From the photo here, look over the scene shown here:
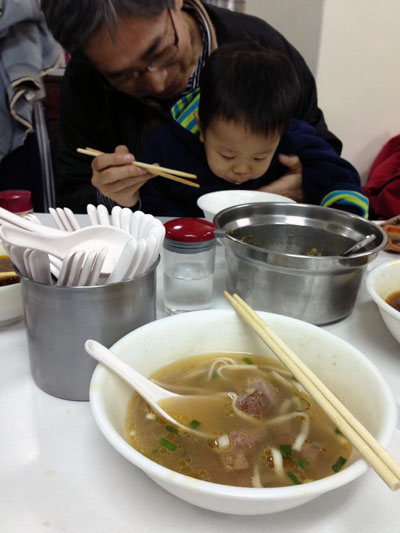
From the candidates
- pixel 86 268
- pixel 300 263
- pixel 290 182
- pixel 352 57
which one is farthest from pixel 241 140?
pixel 352 57

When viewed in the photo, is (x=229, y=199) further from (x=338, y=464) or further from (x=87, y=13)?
(x=338, y=464)

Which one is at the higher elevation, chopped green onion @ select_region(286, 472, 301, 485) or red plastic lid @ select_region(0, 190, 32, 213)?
red plastic lid @ select_region(0, 190, 32, 213)

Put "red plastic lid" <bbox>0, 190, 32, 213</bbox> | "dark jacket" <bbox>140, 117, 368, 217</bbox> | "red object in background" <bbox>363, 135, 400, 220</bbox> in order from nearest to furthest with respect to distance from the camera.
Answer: "red plastic lid" <bbox>0, 190, 32, 213</bbox> → "dark jacket" <bbox>140, 117, 368, 217</bbox> → "red object in background" <bbox>363, 135, 400, 220</bbox>

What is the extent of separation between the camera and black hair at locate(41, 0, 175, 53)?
4.89 ft

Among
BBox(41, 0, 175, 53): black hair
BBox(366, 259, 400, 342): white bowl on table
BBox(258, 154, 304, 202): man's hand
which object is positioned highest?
BBox(41, 0, 175, 53): black hair

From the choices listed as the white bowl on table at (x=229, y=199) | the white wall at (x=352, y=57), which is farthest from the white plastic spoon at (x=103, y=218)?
the white wall at (x=352, y=57)

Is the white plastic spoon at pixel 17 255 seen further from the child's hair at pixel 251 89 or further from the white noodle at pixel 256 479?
the child's hair at pixel 251 89

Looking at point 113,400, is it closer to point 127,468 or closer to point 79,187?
point 127,468

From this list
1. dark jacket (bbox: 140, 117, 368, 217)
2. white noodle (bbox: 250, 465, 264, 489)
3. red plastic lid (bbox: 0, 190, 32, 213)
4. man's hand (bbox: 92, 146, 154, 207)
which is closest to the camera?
white noodle (bbox: 250, 465, 264, 489)

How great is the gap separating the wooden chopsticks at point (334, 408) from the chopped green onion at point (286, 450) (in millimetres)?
97

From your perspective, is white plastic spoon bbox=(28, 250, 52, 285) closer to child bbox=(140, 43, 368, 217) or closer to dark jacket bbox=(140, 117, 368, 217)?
child bbox=(140, 43, 368, 217)

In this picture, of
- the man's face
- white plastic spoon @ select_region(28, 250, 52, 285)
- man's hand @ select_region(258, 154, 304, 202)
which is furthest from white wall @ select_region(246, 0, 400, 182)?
white plastic spoon @ select_region(28, 250, 52, 285)

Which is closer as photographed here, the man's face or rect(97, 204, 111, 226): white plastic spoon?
rect(97, 204, 111, 226): white plastic spoon

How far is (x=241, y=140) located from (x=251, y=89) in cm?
20
